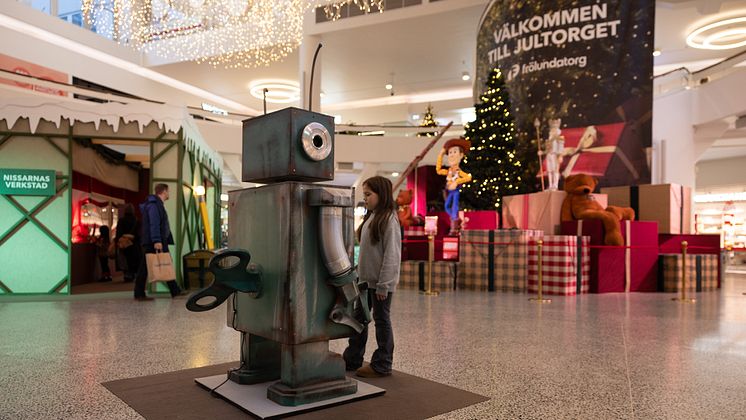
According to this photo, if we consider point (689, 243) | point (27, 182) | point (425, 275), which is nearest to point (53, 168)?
point (27, 182)

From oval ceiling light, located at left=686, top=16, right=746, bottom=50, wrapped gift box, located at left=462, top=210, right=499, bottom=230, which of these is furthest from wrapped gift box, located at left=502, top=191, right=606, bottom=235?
oval ceiling light, located at left=686, top=16, right=746, bottom=50

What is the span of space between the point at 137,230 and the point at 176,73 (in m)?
12.4

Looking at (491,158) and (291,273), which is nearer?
(291,273)

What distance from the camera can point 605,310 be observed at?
246 inches

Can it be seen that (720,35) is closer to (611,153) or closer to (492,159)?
(611,153)

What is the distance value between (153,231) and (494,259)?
490 centimetres

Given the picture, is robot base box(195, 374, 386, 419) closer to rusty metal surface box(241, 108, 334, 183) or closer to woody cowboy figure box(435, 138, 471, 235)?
rusty metal surface box(241, 108, 334, 183)

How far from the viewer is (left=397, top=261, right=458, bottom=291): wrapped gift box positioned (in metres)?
8.41

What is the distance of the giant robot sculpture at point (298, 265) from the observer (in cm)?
258

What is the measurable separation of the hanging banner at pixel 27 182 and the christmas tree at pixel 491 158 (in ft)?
23.4

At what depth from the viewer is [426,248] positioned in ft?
30.5

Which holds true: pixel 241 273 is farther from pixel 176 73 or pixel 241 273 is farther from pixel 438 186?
pixel 176 73

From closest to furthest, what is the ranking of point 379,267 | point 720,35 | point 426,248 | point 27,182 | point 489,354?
point 379,267 → point 489,354 → point 27,182 → point 426,248 → point 720,35

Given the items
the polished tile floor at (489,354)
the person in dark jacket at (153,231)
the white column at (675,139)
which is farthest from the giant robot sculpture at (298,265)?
the white column at (675,139)
